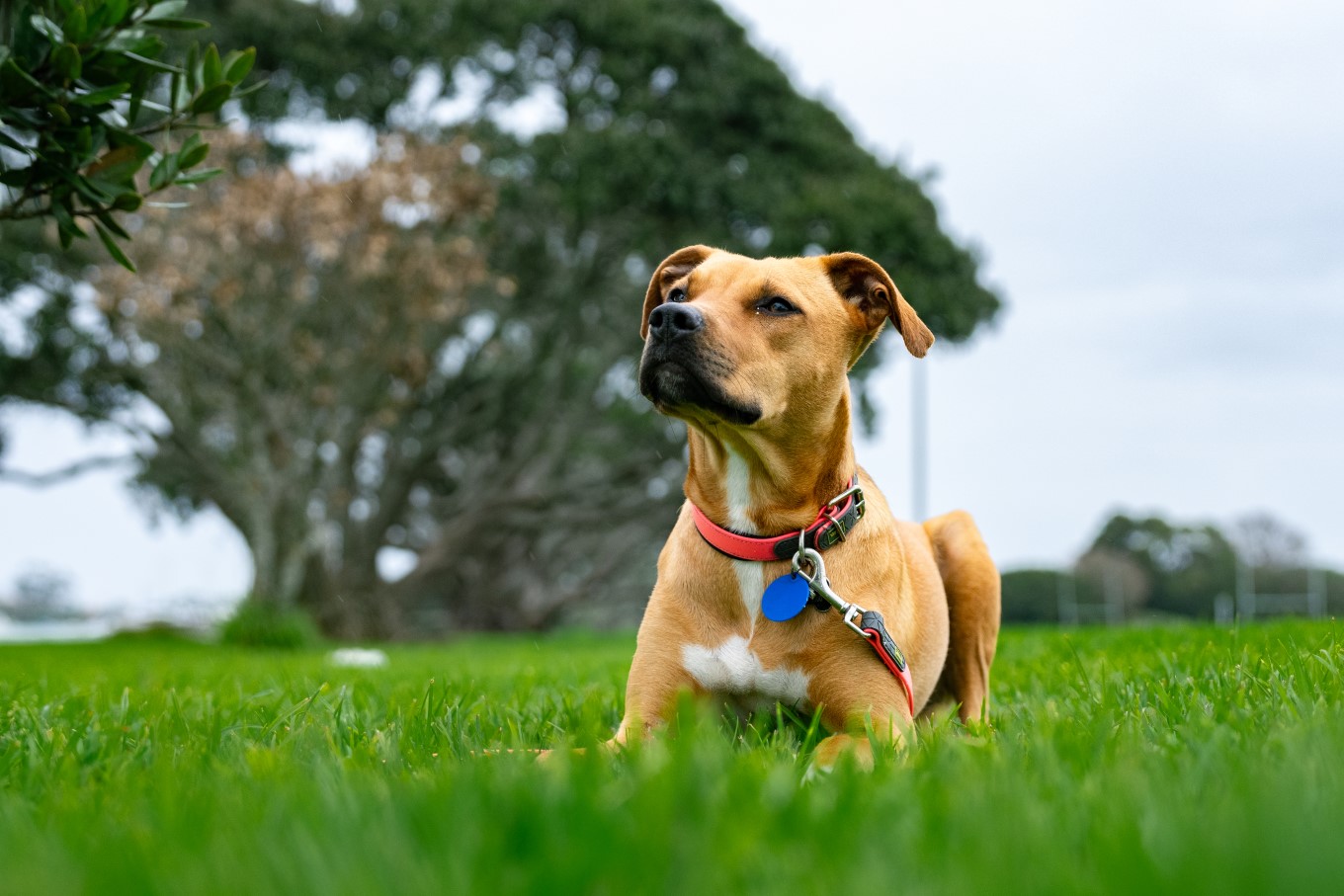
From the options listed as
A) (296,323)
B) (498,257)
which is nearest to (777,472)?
(296,323)

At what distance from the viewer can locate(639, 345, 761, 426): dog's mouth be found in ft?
10.6

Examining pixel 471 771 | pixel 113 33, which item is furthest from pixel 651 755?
pixel 113 33

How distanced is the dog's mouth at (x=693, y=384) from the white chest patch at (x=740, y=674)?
0.65m

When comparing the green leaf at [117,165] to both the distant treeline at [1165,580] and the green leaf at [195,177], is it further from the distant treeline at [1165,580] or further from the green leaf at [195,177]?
the distant treeline at [1165,580]

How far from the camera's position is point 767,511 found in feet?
11.0

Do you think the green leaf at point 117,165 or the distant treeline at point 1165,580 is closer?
the green leaf at point 117,165

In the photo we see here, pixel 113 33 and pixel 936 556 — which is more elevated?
pixel 113 33

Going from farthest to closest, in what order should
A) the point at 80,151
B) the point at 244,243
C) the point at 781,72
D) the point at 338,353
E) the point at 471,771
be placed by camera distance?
the point at 781,72, the point at 338,353, the point at 244,243, the point at 80,151, the point at 471,771

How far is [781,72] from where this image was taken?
18312 mm

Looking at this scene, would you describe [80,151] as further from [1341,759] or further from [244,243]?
[244,243]

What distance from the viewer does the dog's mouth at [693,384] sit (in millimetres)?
3232

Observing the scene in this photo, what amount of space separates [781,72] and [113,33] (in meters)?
16.1

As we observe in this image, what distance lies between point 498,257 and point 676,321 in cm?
1589

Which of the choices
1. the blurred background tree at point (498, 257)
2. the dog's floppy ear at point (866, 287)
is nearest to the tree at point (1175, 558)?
the blurred background tree at point (498, 257)
